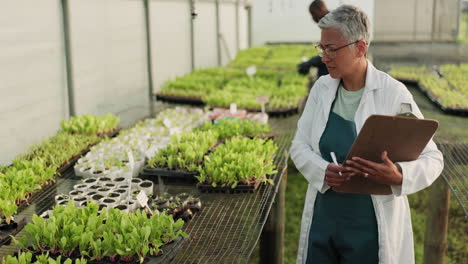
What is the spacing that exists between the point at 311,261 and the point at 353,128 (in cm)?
65

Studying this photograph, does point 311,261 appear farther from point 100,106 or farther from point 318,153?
point 100,106

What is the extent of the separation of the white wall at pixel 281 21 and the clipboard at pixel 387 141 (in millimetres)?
14770

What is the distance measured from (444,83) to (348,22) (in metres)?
6.18

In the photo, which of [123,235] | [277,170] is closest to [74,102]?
[277,170]

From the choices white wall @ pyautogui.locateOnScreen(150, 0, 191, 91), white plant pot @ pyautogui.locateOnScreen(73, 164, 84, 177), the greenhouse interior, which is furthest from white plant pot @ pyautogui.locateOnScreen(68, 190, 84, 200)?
white wall @ pyautogui.locateOnScreen(150, 0, 191, 91)

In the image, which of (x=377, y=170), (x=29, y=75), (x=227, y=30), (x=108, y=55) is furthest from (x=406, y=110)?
(x=227, y=30)

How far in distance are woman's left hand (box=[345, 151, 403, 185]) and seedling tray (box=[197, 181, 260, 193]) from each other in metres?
1.45

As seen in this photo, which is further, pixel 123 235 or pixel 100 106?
pixel 100 106

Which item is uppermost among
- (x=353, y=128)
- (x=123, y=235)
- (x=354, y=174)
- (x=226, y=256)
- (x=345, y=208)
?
(x=353, y=128)

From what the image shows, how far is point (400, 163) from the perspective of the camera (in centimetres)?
211

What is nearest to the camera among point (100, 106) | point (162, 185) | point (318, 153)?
point (318, 153)

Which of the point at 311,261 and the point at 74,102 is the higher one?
the point at 74,102

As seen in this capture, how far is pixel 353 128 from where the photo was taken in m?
2.29

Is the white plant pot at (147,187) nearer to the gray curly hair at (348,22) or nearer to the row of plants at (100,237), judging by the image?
the row of plants at (100,237)
